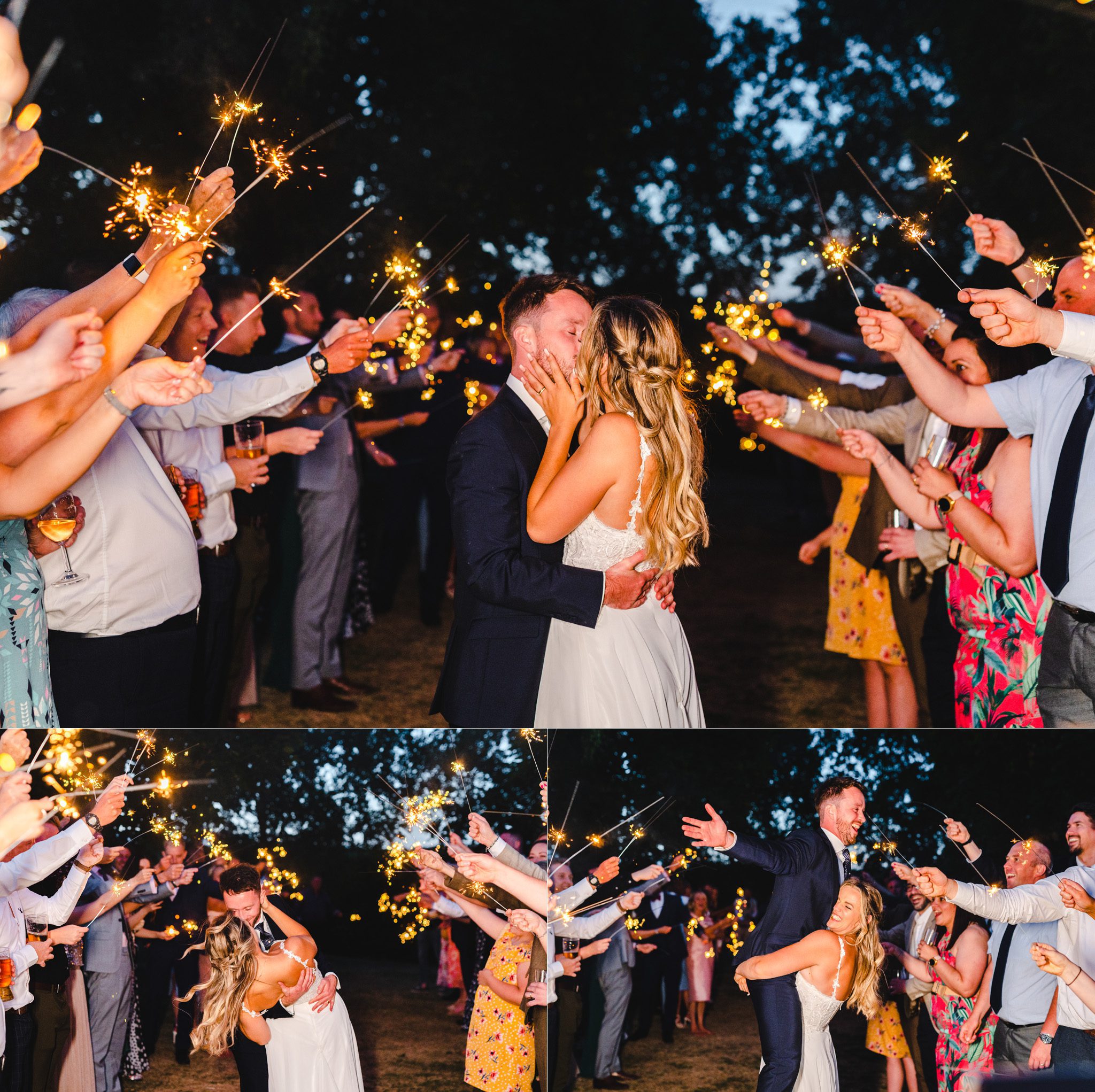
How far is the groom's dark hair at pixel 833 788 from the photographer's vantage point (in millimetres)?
2801

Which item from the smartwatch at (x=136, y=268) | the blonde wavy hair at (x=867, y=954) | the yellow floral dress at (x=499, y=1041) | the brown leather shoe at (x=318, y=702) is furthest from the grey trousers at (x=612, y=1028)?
the brown leather shoe at (x=318, y=702)

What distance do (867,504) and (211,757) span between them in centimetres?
287

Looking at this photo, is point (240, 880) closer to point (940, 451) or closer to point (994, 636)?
point (994, 636)

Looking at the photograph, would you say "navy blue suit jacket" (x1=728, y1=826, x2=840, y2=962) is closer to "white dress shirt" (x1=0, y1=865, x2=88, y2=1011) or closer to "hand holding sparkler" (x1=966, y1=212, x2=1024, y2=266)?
"white dress shirt" (x1=0, y1=865, x2=88, y2=1011)

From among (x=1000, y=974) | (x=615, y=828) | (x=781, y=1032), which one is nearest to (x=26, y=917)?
(x=615, y=828)

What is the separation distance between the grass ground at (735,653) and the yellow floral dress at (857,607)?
570 mm

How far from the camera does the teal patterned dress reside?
2652mm

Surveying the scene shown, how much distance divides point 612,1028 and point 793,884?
0.56 metres

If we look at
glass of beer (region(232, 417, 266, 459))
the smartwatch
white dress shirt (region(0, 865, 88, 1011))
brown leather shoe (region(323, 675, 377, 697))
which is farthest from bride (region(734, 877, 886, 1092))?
brown leather shoe (region(323, 675, 377, 697))

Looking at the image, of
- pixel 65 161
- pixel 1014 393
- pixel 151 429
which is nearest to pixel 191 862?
pixel 151 429

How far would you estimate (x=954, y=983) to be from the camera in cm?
279

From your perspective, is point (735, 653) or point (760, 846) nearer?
point (760, 846)

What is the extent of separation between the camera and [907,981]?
2762 mm

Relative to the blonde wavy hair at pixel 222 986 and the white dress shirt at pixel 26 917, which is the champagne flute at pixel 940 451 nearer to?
the blonde wavy hair at pixel 222 986
